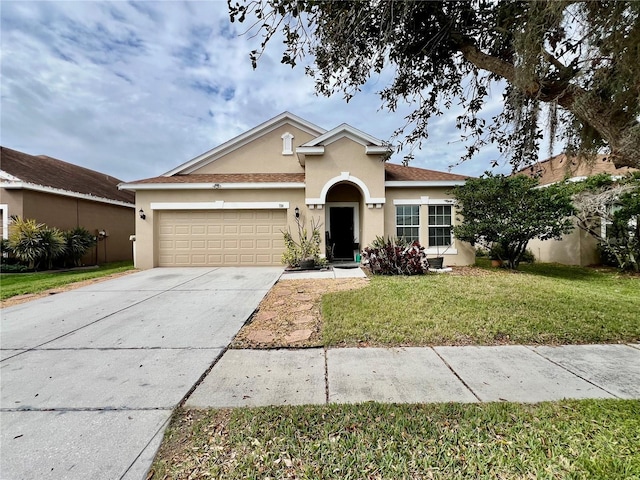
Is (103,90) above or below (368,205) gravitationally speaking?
above

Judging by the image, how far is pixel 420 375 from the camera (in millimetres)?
3561

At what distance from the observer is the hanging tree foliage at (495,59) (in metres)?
2.73

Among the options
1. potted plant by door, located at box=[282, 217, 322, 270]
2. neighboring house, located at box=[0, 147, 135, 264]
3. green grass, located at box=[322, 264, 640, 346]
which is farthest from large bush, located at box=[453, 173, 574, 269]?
neighboring house, located at box=[0, 147, 135, 264]

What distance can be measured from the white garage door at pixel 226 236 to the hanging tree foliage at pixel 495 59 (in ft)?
28.3

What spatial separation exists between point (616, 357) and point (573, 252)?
12.0 metres

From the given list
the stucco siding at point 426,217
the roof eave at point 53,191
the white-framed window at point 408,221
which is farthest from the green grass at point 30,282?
the white-framed window at point 408,221

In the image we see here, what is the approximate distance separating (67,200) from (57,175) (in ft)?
8.03

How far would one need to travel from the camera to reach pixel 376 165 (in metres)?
12.5

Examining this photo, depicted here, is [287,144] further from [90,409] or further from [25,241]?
[90,409]

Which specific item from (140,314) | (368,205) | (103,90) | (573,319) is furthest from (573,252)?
(103,90)

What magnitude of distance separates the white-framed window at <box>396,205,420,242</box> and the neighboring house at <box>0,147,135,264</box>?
15.2m

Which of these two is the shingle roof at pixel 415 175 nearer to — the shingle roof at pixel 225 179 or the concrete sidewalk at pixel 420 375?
the shingle roof at pixel 225 179

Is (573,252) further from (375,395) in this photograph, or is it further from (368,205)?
(375,395)

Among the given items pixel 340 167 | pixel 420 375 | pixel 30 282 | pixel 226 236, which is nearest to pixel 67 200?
pixel 30 282
